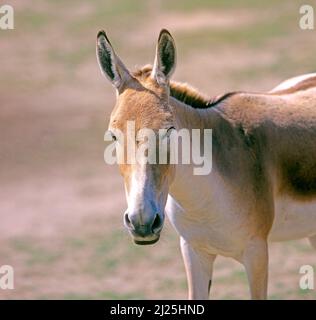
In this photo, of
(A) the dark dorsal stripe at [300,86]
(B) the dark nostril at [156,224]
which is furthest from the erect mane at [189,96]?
(B) the dark nostril at [156,224]

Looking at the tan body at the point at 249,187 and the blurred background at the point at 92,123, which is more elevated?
the blurred background at the point at 92,123

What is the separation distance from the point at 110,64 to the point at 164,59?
0.36 meters

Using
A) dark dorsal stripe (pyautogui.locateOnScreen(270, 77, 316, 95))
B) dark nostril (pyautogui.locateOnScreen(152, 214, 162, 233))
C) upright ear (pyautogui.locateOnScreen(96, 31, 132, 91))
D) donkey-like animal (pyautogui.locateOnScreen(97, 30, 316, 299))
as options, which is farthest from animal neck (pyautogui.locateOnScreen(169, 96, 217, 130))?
dark dorsal stripe (pyautogui.locateOnScreen(270, 77, 316, 95))

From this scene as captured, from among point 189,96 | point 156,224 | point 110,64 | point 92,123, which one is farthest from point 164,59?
point 92,123

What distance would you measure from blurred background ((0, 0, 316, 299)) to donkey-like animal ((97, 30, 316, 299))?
346 centimetres

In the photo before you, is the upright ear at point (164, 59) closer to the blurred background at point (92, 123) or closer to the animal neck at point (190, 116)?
the animal neck at point (190, 116)

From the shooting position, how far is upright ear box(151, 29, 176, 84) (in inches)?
273

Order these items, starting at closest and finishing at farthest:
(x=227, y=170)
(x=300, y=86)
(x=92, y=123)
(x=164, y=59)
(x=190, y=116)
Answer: (x=164, y=59) → (x=190, y=116) → (x=227, y=170) → (x=300, y=86) → (x=92, y=123)

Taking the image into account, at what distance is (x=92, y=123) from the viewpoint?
1912 cm

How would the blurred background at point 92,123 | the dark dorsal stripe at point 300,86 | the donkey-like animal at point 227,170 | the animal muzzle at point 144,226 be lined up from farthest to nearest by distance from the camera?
1. the blurred background at point 92,123
2. the dark dorsal stripe at point 300,86
3. the donkey-like animal at point 227,170
4. the animal muzzle at point 144,226

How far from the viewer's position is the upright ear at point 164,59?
6.93m

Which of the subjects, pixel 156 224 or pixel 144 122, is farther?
pixel 144 122

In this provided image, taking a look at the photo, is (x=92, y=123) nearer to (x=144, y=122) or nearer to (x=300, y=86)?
(x=300, y=86)
